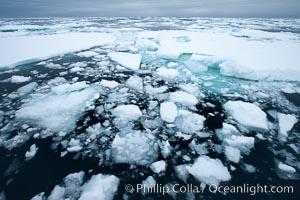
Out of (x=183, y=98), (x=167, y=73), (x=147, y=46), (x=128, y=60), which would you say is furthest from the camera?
(x=147, y=46)

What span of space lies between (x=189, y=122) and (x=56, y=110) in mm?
1735

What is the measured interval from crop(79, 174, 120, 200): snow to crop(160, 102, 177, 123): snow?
101 cm

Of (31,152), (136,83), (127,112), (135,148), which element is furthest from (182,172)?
(136,83)

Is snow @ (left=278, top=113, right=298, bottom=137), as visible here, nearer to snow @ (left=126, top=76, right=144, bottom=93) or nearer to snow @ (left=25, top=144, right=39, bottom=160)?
snow @ (left=126, top=76, right=144, bottom=93)

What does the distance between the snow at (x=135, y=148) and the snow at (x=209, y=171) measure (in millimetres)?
379

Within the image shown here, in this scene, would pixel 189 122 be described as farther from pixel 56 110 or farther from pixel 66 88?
pixel 66 88

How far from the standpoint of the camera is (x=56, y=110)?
2.33 meters

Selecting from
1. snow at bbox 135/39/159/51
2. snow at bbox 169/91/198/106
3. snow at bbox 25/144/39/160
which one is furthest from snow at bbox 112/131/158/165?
snow at bbox 135/39/159/51

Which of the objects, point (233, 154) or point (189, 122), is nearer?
point (233, 154)

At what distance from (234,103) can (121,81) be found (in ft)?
6.61

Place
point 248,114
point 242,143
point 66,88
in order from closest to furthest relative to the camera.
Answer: point 242,143 → point 248,114 → point 66,88

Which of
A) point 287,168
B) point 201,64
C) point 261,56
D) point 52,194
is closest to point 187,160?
point 287,168

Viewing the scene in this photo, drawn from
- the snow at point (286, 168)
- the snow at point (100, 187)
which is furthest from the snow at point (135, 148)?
the snow at point (286, 168)

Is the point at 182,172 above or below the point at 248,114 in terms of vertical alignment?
below
